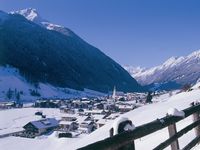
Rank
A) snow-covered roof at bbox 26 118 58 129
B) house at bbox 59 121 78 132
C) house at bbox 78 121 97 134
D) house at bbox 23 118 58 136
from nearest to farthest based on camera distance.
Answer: house at bbox 78 121 97 134 → house at bbox 59 121 78 132 → house at bbox 23 118 58 136 → snow-covered roof at bbox 26 118 58 129

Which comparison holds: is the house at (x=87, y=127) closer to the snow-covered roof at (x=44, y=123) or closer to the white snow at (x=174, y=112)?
the snow-covered roof at (x=44, y=123)

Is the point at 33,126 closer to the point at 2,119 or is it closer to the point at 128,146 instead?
the point at 2,119

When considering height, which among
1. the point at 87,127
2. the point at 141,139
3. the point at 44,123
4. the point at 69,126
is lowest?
the point at 87,127

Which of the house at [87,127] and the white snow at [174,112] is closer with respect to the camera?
the white snow at [174,112]

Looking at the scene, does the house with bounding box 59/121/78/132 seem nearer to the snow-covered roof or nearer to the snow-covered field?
the snow-covered roof

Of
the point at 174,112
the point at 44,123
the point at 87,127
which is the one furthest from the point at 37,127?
the point at 174,112

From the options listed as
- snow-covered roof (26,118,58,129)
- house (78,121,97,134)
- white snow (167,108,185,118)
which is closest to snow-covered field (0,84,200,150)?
white snow (167,108,185,118)

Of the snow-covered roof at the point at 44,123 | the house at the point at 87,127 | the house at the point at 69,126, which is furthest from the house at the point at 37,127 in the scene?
the house at the point at 87,127

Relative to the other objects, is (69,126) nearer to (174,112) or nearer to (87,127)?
(87,127)

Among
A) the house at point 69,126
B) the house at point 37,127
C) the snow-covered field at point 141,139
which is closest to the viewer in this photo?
Result: the snow-covered field at point 141,139

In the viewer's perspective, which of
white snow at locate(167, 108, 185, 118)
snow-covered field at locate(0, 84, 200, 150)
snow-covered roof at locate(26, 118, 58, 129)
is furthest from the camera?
snow-covered roof at locate(26, 118, 58, 129)

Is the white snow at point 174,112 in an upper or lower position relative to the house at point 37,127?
upper

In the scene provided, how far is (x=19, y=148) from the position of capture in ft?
128

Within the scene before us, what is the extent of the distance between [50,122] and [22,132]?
46.0 feet
